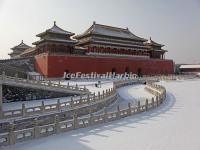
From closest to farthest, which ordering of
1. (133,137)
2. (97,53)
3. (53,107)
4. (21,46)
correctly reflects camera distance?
1. (133,137)
2. (53,107)
3. (97,53)
4. (21,46)

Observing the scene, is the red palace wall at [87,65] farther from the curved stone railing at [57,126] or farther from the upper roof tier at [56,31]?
the curved stone railing at [57,126]

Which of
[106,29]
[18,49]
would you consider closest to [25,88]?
[106,29]

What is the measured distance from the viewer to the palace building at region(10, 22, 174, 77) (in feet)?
122

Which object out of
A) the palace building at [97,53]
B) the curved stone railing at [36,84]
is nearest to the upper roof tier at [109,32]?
the palace building at [97,53]

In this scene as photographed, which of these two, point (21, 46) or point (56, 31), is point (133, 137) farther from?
point (21, 46)

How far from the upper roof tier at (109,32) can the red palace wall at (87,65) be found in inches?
181

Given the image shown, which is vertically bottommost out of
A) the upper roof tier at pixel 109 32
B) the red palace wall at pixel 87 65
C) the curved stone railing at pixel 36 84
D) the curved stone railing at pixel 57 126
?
the curved stone railing at pixel 57 126

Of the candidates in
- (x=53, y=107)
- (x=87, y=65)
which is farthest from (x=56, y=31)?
(x=53, y=107)

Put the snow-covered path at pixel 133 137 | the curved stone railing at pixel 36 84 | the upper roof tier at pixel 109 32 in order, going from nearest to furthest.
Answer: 1. the snow-covered path at pixel 133 137
2. the curved stone railing at pixel 36 84
3. the upper roof tier at pixel 109 32

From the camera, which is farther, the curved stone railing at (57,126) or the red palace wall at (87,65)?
the red palace wall at (87,65)

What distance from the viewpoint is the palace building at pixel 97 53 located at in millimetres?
37094

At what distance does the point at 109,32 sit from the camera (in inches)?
1882

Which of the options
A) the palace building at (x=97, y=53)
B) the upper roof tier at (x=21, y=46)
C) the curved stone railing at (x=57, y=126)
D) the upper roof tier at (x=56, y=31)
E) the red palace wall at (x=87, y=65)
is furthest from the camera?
the upper roof tier at (x=21, y=46)

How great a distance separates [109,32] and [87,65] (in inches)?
418
